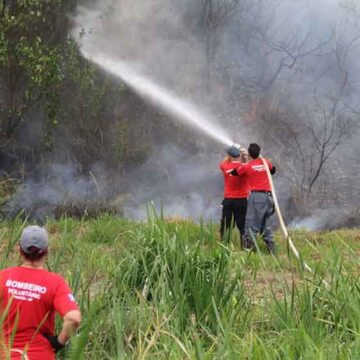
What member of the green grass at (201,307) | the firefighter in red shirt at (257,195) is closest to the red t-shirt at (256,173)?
the firefighter in red shirt at (257,195)

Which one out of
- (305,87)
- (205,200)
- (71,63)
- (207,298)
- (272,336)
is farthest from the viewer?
(305,87)

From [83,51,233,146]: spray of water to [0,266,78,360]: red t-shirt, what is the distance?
10446 mm

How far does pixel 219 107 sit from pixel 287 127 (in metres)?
1.64

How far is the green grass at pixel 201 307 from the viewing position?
2512mm

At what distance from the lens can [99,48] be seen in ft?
42.3

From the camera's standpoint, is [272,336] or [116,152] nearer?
[272,336]

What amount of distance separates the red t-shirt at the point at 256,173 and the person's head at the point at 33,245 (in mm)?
4158

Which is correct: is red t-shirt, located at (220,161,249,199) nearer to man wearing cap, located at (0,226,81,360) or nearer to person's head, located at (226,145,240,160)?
person's head, located at (226,145,240,160)

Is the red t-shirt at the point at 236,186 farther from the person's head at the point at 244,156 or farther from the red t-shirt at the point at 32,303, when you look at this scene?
the red t-shirt at the point at 32,303

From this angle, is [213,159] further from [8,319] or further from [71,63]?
[8,319]

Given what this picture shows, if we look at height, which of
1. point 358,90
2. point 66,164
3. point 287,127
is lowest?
point 66,164

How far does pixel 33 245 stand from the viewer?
2.78 m

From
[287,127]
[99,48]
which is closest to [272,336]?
[99,48]

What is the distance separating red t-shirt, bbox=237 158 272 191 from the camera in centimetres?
Result: 678
